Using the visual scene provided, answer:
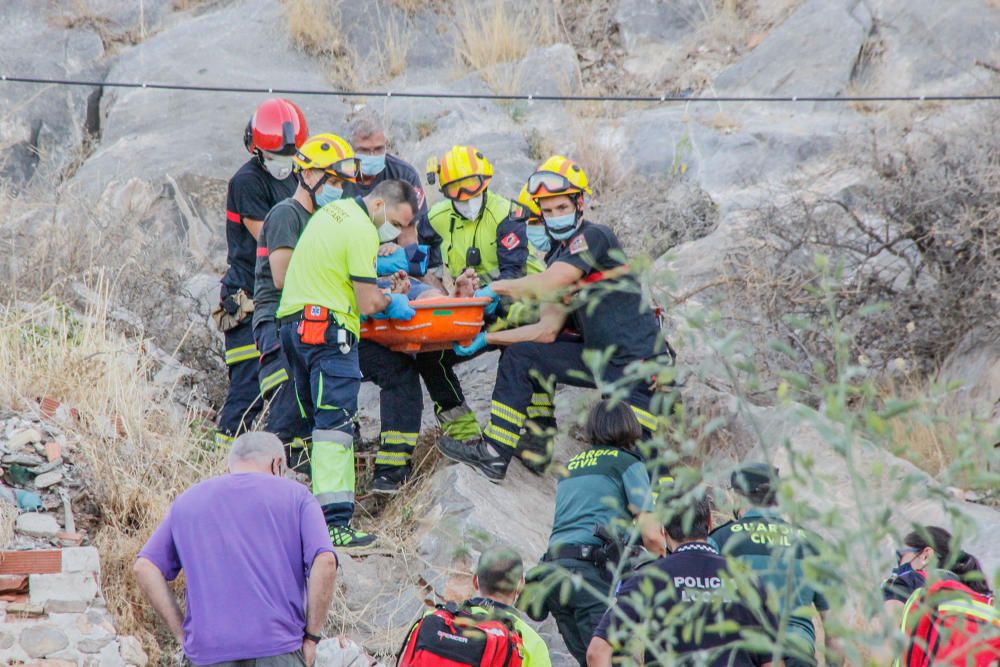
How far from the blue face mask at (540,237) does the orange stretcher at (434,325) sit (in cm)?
64

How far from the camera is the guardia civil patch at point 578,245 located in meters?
6.77

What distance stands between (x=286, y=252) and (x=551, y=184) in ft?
4.75

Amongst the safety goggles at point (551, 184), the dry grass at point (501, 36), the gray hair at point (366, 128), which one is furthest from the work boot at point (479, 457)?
the dry grass at point (501, 36)

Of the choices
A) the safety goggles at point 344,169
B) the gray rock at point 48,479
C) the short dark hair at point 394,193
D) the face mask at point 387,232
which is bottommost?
the gray rock at point 48,479

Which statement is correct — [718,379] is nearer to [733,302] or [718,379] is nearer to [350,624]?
[733,302]

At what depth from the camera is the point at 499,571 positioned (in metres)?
4.77

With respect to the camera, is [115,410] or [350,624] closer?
[350,624]

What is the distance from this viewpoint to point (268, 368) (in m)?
7.02

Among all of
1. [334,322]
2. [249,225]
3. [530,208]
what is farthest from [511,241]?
[334,322]

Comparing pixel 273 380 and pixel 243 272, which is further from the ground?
pixel 243 272

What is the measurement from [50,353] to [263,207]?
57.1 inches

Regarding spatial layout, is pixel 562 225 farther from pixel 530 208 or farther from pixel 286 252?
pixel 286 252

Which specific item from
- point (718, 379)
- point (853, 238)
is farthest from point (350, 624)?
point (853, 238)

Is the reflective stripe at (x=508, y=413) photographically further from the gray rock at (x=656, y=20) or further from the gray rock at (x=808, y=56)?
the gray rock at (x=656, y=20)
